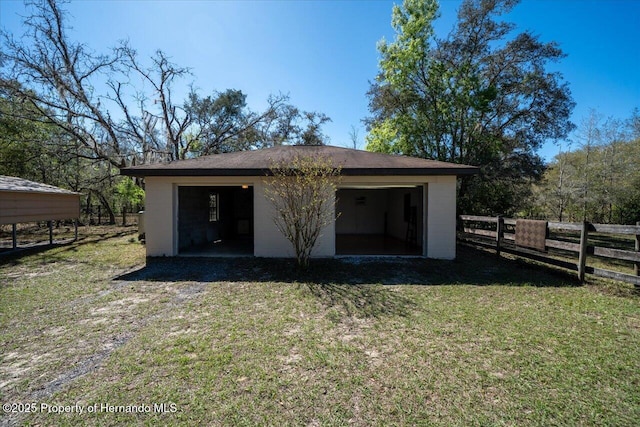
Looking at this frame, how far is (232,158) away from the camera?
846cm

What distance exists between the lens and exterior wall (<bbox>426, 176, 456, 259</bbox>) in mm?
7508

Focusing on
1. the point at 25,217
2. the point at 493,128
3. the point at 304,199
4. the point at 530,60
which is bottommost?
the point at 25,217

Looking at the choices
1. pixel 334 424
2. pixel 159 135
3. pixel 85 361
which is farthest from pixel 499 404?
pixel 159 135

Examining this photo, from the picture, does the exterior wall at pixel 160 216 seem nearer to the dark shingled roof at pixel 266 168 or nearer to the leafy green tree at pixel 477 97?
the dark shingled roof at pixel 266 168

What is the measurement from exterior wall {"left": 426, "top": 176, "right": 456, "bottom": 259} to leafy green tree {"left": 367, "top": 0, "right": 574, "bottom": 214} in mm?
7250

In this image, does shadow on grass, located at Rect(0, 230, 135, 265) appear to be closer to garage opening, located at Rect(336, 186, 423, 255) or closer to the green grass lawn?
the green grass lawn

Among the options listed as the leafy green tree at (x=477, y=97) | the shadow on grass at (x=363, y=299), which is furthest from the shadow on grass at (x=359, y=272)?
the leafy green tree at (x=477, y=97)

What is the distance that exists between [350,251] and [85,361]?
6.84 m

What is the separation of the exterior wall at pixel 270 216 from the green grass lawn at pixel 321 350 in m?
1.86

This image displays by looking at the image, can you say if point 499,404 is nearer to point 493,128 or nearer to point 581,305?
point 581,305

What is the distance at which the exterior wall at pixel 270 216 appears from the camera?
24.7ft

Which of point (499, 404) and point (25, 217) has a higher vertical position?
point (25, 217)

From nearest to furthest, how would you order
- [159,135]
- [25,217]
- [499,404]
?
[499,404], [25,217], [159,135]

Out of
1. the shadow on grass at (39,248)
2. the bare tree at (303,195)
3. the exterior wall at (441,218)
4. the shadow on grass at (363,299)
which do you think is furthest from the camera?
the shadow on grass at (39,248)
